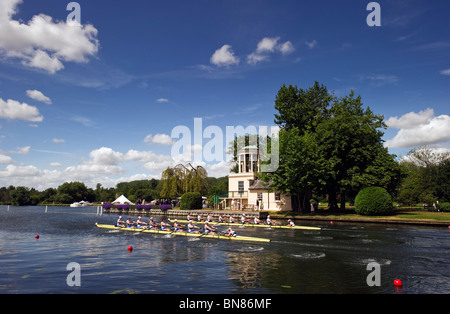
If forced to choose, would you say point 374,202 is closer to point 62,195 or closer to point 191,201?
point 191,201

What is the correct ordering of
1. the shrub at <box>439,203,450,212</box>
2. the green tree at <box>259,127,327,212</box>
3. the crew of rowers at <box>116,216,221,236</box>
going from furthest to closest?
the shrub at <box>439,203,450,212</box>, the green tree at <box>259,127,327,212</box>, the crew of rowers at <box>116,216,221,236</box>

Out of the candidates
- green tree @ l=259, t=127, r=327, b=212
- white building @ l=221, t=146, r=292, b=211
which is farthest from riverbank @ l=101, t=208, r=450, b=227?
green tree @ l=259, t=127, r=327, b=212

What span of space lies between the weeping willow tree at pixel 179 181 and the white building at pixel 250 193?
31.1 ft

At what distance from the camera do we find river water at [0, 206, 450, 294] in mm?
15594

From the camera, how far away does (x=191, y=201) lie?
67.2 metres

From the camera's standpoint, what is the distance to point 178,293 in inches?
576

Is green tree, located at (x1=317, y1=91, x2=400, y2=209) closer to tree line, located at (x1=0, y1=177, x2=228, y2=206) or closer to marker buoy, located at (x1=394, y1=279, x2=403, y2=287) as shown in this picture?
marker buoy, located at (x1=394, y1=279, x2=403, y2=287)

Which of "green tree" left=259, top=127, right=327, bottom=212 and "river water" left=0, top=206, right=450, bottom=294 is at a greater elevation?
"green tree" left=259, top=127, right=327, bottom=212

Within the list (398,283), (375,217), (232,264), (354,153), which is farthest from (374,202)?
(232,264)

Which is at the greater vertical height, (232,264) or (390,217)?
(390,217)

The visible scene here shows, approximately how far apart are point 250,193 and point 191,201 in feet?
44.2

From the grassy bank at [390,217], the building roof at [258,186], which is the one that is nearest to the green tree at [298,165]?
the grassy bank at [390,217]

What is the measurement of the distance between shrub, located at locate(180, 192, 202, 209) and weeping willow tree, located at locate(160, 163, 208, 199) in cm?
503

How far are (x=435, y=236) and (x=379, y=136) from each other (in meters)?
28.4
